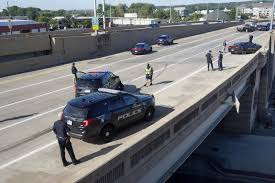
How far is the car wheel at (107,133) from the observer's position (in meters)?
12.2

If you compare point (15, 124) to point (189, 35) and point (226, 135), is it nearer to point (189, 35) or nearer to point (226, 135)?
point (226, 135)

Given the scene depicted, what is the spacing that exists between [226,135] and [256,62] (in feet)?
23.9

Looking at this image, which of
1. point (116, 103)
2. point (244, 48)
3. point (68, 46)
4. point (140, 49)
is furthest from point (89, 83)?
point (244, 48)

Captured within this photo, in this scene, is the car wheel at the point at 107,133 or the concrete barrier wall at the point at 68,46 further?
the concrete barrier wall at the point at 68,46

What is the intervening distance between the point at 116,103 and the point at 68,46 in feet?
71.6

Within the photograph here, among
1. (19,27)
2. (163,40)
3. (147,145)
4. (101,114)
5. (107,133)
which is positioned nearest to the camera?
(147,145)

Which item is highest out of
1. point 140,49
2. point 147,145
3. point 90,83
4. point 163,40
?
point 90,83

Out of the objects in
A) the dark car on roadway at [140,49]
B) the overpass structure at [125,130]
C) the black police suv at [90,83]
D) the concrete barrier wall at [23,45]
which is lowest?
the overpass structure at [125,130]

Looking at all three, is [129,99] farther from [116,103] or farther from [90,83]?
[90,83]

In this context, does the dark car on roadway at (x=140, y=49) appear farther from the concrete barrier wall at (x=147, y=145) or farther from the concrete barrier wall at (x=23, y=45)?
the concrete barrier wall at (x=147, y=145)

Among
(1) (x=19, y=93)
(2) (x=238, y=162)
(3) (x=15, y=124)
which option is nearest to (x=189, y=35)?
(2) (x=238, y=162)

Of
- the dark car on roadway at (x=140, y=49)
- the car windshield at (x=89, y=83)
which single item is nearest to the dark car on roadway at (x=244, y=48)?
the dark car on roadway at (x=140, y=49)

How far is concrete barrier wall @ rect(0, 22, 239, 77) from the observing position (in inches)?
1118

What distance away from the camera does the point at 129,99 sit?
534 inches
